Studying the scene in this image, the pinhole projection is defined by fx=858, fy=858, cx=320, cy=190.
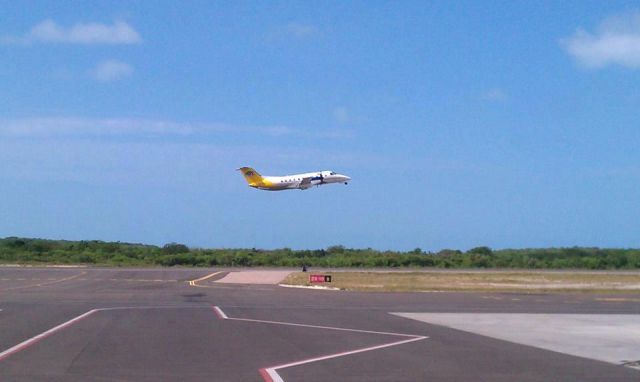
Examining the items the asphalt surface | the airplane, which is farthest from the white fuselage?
the asphalt surface

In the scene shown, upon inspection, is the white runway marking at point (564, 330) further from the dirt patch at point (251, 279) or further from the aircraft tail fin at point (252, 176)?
the aircraft tail fin at point (252, 176)

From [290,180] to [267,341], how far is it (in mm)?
61789

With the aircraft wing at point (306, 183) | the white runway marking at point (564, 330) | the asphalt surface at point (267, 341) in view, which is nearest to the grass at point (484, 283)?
the asphalt surface at point (267, 341)

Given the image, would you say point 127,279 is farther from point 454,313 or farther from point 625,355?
point 625,355

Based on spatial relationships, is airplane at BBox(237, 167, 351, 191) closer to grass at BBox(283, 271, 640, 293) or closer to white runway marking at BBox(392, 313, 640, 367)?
grass at BBox(283, 271, 640, 293)

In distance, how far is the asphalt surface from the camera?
17.1 metres

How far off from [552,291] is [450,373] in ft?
123

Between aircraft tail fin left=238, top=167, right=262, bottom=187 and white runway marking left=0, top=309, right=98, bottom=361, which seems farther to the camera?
aircraft tail fin left=238, top=167, right=262, bottom=187

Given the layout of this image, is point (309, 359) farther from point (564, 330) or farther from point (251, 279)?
point (251, 279)

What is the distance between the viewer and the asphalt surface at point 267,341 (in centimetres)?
1711

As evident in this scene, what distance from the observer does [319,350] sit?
69.3ft

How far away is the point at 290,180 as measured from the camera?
277 feet

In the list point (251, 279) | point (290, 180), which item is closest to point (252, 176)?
point (290, 180)

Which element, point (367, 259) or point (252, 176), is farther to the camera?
point (367, 259)
